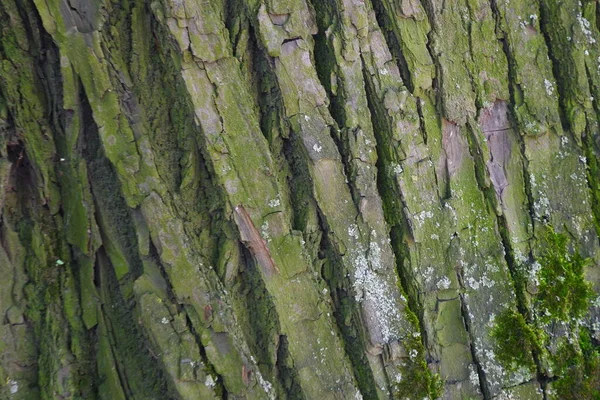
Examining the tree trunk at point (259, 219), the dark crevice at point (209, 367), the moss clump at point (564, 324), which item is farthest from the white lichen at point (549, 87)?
the dark crevice at point (209, 367)

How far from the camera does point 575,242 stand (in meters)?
3.00

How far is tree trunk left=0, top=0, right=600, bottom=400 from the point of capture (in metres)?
2.62

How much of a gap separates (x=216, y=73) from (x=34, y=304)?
148cm

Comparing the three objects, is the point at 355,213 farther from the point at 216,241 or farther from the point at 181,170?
the point at 181,170

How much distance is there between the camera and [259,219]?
8.60ft

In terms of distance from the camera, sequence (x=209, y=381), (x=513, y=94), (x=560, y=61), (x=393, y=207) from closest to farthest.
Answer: (x=209, y=381) < (x=393, y=207) < (x=513, y=94) < (x=560, y=61)

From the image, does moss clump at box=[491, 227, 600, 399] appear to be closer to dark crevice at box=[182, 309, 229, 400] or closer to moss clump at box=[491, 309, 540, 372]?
moss clump at box=[491, 309, 540, 372]

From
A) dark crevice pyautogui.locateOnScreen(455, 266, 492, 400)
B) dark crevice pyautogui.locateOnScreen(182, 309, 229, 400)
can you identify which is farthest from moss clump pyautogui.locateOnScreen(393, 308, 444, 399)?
dark crevice pyautogui.locateOnScreen(182, 309, 229, 400)

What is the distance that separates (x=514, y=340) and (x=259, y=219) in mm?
1488

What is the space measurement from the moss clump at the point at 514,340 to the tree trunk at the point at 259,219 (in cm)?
1

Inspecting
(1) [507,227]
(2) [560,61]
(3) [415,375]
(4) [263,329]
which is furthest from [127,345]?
(2) [560,61]

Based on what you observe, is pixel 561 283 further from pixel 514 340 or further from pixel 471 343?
pixel 471 343

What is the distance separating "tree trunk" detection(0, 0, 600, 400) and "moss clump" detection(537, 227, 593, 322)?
0.02m

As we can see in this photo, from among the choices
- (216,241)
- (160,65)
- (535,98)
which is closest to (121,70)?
(160,65)
